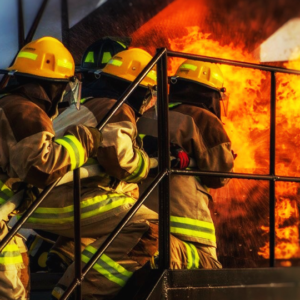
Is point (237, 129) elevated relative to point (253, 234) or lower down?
elevated

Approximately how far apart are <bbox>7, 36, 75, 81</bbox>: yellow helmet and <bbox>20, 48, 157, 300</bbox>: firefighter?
0.32 m

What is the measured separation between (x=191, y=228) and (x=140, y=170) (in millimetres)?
653

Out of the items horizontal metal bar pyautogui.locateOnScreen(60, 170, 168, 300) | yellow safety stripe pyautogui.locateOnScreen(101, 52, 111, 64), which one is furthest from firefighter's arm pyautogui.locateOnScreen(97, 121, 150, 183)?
yellow safety stripe pyautogui.locateOnScreen(101, 52, 111, 64)

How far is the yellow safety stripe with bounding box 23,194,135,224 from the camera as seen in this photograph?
17.8 ft

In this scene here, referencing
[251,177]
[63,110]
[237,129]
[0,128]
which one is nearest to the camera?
[0,128]

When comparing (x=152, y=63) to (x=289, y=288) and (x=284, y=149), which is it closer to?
(x=289, y=288)

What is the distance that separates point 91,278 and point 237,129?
3550 mm

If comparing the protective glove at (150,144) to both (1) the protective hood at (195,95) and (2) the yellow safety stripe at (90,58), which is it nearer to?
(1) the protective hood at (195,95)

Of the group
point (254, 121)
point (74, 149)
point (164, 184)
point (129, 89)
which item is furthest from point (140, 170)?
point (254, 121)

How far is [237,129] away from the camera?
8.53 meters

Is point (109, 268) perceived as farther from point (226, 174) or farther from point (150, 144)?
point (150, 144)

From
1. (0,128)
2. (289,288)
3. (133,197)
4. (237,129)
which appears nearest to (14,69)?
(0,128)

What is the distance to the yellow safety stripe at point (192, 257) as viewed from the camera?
558cm

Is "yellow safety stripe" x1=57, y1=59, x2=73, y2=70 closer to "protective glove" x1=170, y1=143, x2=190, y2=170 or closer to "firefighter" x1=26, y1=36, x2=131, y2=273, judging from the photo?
"firefighter" x1=26, y1=36, x2=131, y2=273
